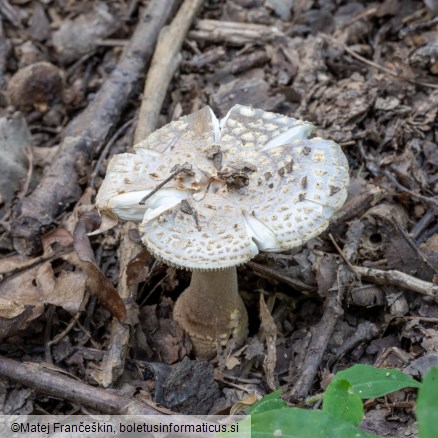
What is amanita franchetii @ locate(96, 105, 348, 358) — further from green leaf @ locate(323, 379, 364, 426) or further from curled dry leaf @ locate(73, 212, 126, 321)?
green leaf @ locate(323, 379, 364, 426)

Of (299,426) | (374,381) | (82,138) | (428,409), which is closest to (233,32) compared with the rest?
(82,138)

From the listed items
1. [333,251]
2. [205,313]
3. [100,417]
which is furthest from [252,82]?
[100,417]

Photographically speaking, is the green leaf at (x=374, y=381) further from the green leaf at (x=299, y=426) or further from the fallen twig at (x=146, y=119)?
the fallen twig at (x=146, y=119)

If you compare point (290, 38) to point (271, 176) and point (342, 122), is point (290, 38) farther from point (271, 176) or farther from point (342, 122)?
point (271, 176)

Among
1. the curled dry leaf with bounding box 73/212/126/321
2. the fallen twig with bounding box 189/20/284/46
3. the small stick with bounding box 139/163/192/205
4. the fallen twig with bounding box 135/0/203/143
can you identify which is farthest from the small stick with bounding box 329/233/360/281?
the fallen twig with bounding box 189/20/284/46

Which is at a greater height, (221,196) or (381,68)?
(221,196)

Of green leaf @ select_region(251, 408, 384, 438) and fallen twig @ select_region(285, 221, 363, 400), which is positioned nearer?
green leaf @ select_region(251, 408, 384, 438)

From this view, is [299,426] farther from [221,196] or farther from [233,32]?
[233,32]
